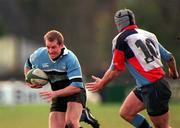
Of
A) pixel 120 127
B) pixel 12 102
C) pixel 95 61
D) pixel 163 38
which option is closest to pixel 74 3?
pixel 95 61

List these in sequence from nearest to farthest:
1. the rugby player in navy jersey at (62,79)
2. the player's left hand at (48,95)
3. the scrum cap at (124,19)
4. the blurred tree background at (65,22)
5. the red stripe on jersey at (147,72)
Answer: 1. the player's left hand at (48,95)
2. the red stripe on jersey at (147,72)
3. the scrum cap at (124,19)
4. the rugby player in navy jersey at (62,79)
5. the blurred tree background at (65,22)

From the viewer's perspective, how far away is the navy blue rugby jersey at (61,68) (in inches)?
549

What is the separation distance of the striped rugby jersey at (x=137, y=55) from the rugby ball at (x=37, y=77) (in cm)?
125

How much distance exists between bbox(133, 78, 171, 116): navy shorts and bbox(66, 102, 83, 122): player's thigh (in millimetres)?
1143

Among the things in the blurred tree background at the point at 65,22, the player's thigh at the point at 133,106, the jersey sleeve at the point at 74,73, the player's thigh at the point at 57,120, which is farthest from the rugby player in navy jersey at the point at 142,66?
the blurred tree background at the point at 65,22

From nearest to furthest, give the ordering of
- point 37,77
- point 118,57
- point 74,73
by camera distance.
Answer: point 118,57
point 74,73
point 37,77

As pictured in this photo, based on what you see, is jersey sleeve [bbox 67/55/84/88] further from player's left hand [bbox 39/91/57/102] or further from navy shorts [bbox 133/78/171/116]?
navy shorts [bbox 133/78/171/116]

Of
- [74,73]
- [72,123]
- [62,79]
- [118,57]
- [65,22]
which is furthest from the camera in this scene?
[65,22]

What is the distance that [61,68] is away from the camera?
14047 millimetres

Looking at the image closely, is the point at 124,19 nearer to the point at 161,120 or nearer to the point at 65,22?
the point at 161,120

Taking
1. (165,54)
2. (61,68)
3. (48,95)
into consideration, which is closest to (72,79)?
(61,68)

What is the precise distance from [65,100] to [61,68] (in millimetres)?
550

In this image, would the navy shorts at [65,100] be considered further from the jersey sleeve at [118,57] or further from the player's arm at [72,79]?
the jersey sleeve at [118,57]

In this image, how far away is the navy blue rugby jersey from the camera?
45.8ft
